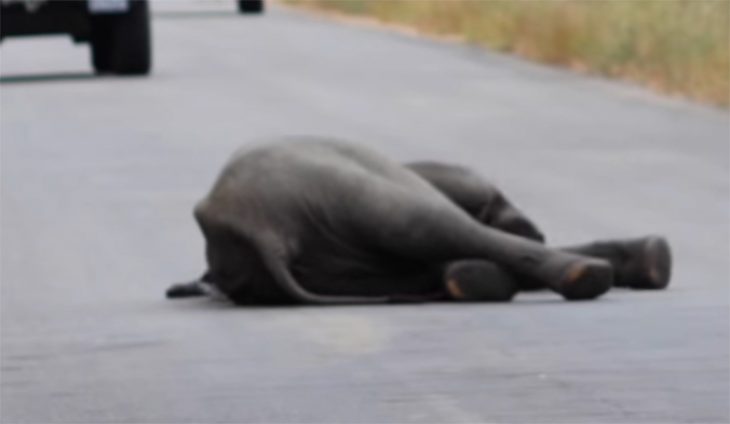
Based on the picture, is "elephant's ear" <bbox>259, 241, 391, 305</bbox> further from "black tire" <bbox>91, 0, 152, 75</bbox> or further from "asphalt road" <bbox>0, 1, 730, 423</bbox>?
"black tire" <bbox>91, 0, 152, 75</bbox>

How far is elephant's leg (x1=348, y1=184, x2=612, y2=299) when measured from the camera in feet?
32.7

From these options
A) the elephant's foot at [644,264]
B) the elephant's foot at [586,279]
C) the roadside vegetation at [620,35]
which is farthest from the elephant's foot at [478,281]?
the roadside vegetation at [620,35]

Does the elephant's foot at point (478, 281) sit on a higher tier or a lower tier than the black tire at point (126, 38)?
higher

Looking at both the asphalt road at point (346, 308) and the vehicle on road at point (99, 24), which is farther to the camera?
the vehicle on road at point (99, 24)

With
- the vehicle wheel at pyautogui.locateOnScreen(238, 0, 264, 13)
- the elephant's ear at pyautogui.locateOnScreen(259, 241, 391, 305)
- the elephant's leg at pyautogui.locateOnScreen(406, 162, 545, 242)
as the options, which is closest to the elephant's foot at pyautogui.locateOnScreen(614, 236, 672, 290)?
the elephant's leg at pyautogui.locateOnScreen(406, 162, 545, 242)

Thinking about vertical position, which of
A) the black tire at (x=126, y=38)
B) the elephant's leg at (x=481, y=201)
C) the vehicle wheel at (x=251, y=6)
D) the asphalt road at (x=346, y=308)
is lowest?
the vehicle wheel at (x=251, y=6)

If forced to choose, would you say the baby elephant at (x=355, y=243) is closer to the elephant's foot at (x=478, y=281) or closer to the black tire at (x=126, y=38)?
the elephant's foot at (x=478, y=281)

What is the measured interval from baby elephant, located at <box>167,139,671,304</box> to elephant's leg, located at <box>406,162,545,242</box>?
0.07 metres

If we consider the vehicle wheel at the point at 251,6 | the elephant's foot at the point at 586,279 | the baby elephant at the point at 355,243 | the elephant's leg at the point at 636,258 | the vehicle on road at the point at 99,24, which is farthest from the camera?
the vehicle wheel at the point at 251,6

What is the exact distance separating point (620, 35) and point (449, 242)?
57.7 feet

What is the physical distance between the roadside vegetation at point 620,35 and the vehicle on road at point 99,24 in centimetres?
414

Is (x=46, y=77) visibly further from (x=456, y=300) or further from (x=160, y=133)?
(x=456, y=300)

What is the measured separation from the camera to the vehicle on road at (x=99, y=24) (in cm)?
2642

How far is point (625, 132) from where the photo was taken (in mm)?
20562
